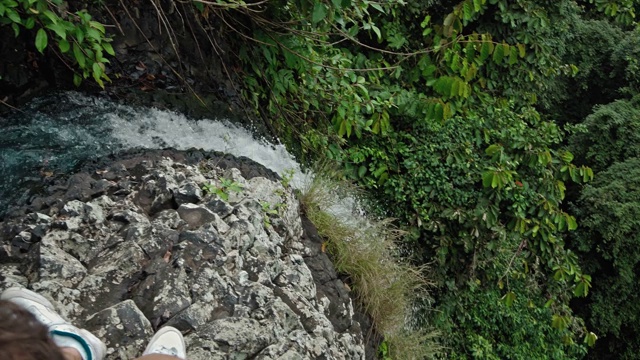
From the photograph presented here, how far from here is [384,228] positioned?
5.93m

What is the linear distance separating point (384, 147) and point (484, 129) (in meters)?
1.14

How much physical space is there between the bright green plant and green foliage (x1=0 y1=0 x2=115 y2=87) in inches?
38.8

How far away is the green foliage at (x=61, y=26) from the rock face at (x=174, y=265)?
726 mm

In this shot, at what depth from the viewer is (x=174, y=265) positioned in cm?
352

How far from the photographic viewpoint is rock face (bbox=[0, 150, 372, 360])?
3223mm

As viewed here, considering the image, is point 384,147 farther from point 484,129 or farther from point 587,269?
point 587,269

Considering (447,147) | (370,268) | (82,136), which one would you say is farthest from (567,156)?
(82,136)

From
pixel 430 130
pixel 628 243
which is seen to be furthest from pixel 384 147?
pixel 628 243

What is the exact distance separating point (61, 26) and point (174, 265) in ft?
5.01

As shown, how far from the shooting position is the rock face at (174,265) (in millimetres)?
3223

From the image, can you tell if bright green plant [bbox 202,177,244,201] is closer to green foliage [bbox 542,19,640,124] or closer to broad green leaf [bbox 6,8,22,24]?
broad green leaf [bbox 6,8,22,24]

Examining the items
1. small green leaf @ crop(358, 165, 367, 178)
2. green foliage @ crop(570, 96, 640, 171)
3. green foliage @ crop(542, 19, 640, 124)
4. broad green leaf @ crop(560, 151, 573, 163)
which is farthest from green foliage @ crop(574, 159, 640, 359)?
small green leaf @ crop(358, 165, 367, 178)

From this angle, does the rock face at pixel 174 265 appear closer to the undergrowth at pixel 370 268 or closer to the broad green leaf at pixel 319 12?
the undergrowth at pixel 370 268

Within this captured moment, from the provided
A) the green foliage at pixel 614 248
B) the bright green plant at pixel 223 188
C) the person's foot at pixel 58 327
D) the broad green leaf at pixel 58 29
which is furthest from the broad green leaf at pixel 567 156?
the person's foot at pixel 58 327
